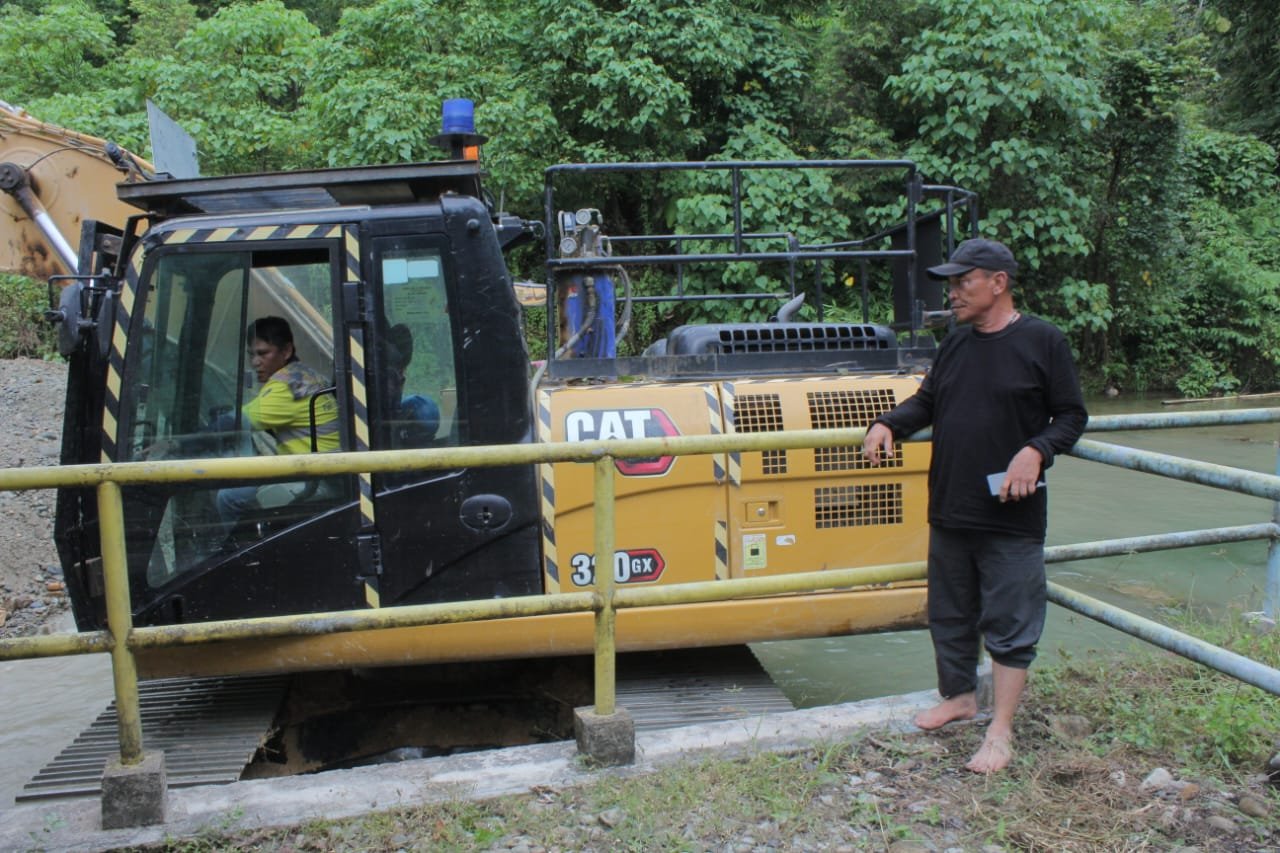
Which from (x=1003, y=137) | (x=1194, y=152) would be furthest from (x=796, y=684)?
(x=1194, y=152)

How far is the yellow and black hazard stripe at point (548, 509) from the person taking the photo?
13.0 ft

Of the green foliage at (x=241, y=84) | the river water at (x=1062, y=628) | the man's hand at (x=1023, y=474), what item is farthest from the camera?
the green foliage at (x=241, y=84)

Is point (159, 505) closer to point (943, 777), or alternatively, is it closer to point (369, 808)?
point (369, 808)

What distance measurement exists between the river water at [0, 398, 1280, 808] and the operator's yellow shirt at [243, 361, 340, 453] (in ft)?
7.98

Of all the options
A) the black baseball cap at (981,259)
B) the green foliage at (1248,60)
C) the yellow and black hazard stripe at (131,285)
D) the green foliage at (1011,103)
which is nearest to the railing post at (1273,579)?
the black baseball cap at (981,259)

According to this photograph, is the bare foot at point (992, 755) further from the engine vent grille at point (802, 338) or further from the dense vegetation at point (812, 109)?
the dense vegetation at point (812, 109)

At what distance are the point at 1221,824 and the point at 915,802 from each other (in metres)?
0.81

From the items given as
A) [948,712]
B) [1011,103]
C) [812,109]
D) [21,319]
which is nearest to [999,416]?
[948,712]

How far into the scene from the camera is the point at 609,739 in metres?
3.13

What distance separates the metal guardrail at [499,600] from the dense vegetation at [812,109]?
9.26 meters

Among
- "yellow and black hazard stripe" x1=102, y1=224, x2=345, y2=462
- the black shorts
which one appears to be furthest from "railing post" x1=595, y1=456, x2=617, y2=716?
"yellow and black hazard stripe" x1=102, y1=224, x2=345, y2=462

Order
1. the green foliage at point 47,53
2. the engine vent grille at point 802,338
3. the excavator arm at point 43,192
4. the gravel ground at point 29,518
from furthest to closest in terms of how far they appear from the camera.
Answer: the green foliage at point 47,53, the gravel ground at point 29,518, the excavator arm at point 43,192, the engine vent grille at point 802,338

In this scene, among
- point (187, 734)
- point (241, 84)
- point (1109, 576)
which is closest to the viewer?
point (187, 734)

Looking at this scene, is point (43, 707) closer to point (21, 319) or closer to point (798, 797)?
point (798, 797)
